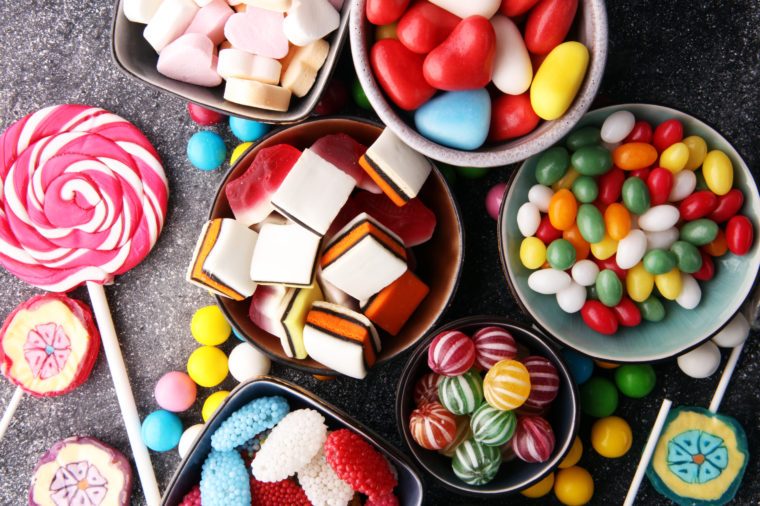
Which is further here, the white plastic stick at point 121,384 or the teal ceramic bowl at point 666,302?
the white plastic stick at point 121,384

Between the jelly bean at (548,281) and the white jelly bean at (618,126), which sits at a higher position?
the white jelly bean at (618,126)

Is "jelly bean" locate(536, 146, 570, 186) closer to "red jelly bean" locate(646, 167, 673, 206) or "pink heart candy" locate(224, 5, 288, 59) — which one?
"red jelly bean" locate(646, 167, 673, 206)

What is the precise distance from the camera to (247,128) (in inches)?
46.4

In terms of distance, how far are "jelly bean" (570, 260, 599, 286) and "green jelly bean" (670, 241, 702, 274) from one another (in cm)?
11

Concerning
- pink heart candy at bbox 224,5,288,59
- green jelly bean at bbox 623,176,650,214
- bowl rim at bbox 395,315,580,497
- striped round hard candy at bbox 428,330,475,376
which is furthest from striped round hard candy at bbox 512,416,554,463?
pink heart candy at bbox 224,5,288,59

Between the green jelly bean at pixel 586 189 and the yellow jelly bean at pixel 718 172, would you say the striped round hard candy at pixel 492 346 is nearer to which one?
the green jelly bean at pixel 586 189

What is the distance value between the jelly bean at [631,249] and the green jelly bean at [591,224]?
0.11 feet

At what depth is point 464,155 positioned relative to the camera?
0.86m

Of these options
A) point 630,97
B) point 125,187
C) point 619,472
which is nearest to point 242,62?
point 125,187

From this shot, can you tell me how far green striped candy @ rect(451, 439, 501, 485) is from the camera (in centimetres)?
96

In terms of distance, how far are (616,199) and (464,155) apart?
0.91ft

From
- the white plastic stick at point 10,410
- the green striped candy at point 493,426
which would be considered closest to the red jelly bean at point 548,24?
the green striped candy at point 493,426

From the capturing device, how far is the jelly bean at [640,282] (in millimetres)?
977

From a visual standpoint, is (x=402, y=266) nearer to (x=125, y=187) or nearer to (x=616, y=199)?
(x=616, y=199)
